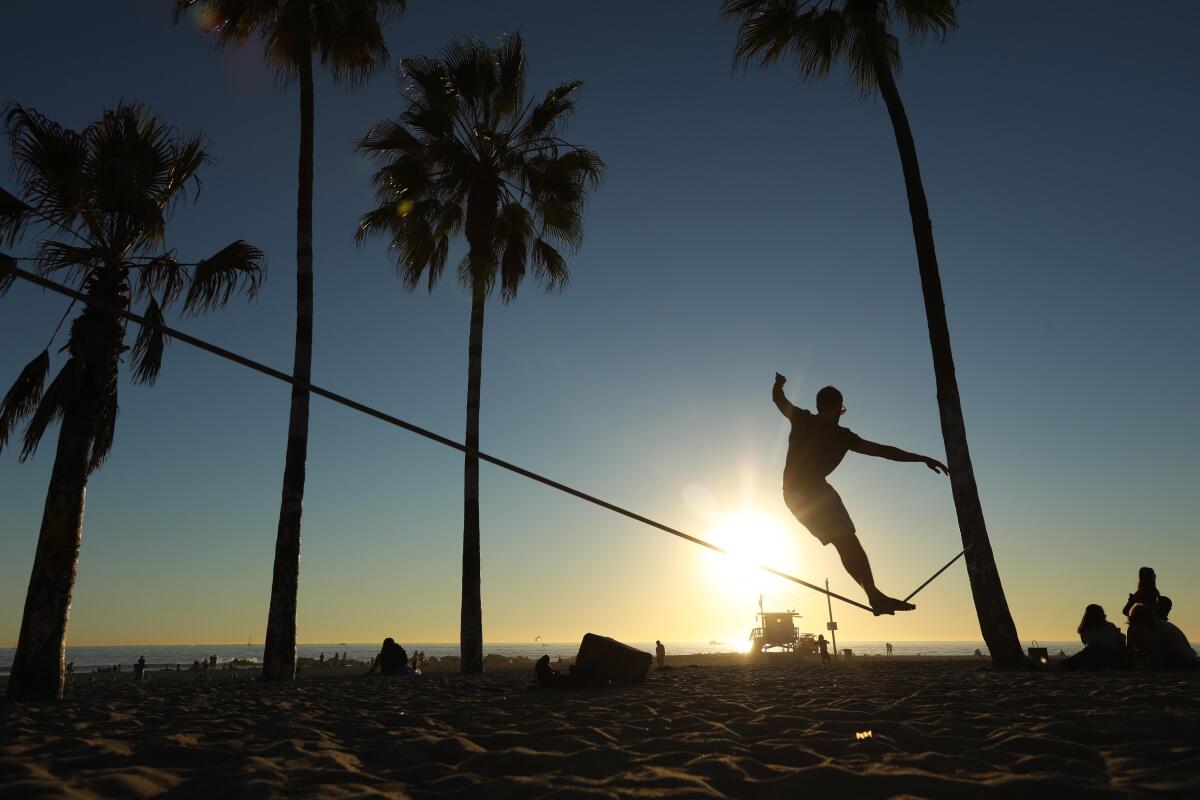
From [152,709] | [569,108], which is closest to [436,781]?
[152,709]

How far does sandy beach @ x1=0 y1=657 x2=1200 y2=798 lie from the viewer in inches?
108

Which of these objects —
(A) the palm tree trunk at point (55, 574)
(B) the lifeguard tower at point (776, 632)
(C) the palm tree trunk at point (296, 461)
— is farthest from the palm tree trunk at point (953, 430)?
(B) the lifeguard tower at point (776, 632)

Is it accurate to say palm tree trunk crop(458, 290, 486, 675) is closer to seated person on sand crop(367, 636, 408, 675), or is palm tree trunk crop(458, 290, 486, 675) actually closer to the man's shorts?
seated person on sand crop(367, 636, 408, 675)

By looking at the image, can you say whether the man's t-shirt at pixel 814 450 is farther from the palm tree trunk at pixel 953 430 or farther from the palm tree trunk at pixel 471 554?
the palm tree trunk at pixel 471 554

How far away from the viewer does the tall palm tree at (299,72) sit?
11.8 m

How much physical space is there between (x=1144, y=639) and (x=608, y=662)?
6383 mm

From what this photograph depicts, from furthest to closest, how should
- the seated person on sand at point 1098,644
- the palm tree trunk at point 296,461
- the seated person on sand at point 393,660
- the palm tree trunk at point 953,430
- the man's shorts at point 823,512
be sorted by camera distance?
the seated person on sand at point 393,660 → the palm tree trunk at point 296,461 → the palm tree trunk at point 953,430 → the seated person on sand at point 1098,644 → the man's shorts at point 823,512

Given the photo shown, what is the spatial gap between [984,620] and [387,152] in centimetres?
1517

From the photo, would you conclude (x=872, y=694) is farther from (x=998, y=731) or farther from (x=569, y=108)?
(x=569, y=108)

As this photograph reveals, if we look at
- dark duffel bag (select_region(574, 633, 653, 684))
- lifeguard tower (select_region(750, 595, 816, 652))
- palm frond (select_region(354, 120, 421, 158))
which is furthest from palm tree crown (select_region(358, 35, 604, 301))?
lifeguard tower (select_region(750, 595, 816, 652))

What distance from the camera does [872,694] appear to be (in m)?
5.74

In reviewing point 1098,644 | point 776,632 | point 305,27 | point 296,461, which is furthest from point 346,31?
point 776,632

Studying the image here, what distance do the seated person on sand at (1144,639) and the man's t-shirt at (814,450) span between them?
4947 mm

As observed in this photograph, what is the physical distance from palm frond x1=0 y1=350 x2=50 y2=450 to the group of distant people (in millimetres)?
13314
